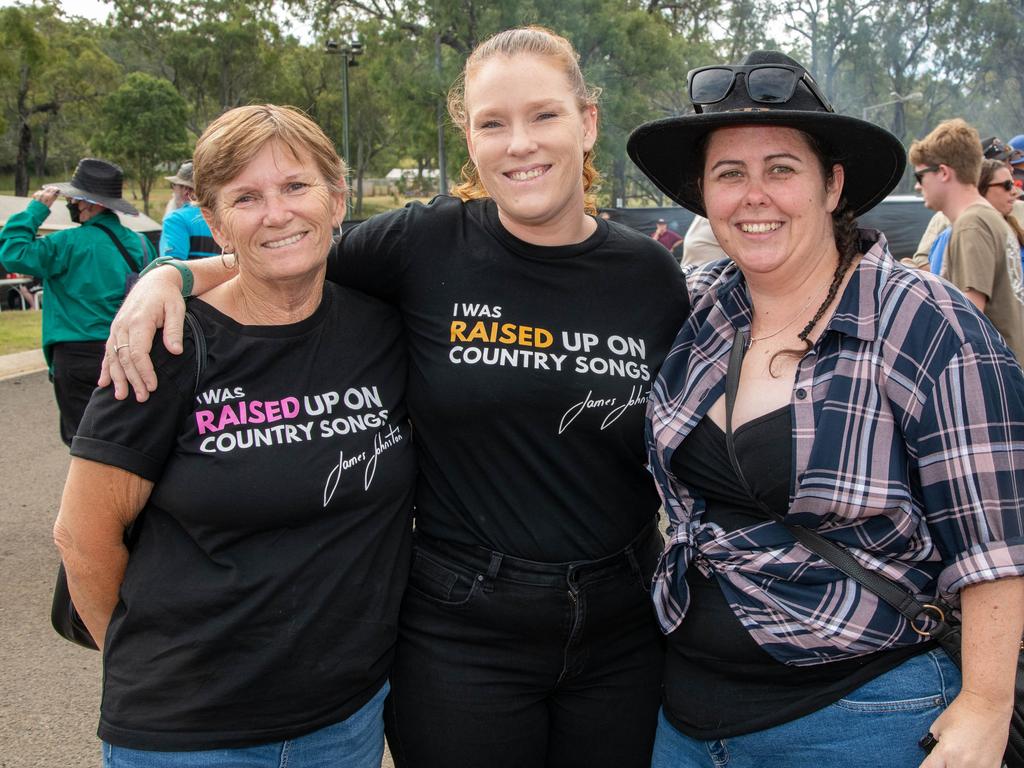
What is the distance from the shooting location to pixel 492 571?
220cm

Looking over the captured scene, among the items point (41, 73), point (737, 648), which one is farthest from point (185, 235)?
point (41, 73)

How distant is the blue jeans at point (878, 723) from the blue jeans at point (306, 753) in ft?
2.94

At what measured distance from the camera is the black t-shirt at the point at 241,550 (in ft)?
6.17

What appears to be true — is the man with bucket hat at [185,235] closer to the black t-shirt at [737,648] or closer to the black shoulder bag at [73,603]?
the black shoulder bag at [73,603]

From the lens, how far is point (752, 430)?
1889 mm

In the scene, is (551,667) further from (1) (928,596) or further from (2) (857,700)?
(1) (928,596)

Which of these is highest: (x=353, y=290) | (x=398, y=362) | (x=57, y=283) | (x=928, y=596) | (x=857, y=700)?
(x=353, y=290)

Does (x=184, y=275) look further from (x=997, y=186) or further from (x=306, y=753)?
(x=997, y=186)

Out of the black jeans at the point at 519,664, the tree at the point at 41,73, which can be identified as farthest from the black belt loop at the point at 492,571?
the tree at the point at 41,73

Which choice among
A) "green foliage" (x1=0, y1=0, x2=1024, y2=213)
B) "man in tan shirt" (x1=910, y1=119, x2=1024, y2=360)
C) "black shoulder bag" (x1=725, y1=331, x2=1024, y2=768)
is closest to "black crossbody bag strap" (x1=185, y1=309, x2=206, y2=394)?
"black shoulder bag" (x1=725, y1=331, x2=1024, y2=768)

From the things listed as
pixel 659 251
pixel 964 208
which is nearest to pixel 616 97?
pixel 964 208

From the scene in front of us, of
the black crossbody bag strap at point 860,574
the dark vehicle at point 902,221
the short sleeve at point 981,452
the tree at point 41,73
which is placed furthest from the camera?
the tree at point 41,73

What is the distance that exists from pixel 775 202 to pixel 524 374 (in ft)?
2.28

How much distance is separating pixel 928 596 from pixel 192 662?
5.01 ft
